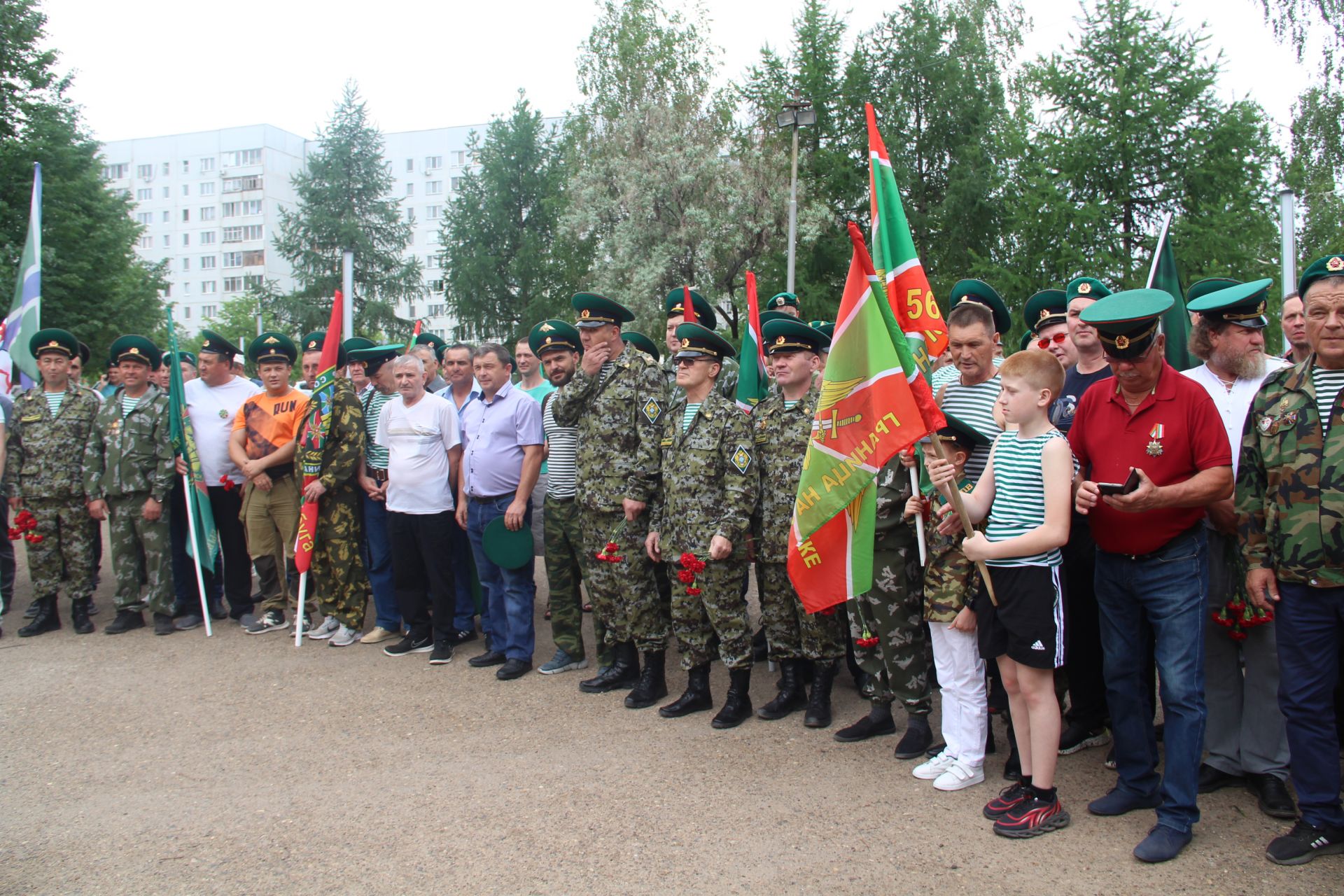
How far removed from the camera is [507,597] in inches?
250

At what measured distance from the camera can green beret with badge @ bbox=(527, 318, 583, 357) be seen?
6.36 meters

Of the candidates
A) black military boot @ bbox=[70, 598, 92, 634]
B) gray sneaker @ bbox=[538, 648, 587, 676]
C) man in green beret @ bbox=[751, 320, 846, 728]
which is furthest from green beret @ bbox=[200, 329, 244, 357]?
man in green beret @ bbox=[751, 320, 846, 728]

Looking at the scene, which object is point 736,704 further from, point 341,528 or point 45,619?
point 45,619

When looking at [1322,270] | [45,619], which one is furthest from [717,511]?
[45,619]

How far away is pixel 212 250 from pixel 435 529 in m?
83.4

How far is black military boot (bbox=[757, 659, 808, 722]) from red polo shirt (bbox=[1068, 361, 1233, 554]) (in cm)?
217

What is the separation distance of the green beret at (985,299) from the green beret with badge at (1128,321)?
3.75ft

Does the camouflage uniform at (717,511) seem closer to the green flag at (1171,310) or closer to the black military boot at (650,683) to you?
the black military boot at (650,683)

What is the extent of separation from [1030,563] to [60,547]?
25.6 ft

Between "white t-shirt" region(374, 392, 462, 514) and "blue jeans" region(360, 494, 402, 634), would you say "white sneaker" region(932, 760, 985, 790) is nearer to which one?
"white t-shirt" region(374, 392, 462, 514)

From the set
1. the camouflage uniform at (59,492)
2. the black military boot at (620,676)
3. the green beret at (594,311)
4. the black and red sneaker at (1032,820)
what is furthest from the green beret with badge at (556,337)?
the camouflage uniform at (59,492)

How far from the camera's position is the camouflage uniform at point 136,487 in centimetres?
762

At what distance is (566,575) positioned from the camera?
6.29m

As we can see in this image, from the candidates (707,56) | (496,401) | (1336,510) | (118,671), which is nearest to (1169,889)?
(1336,510)
